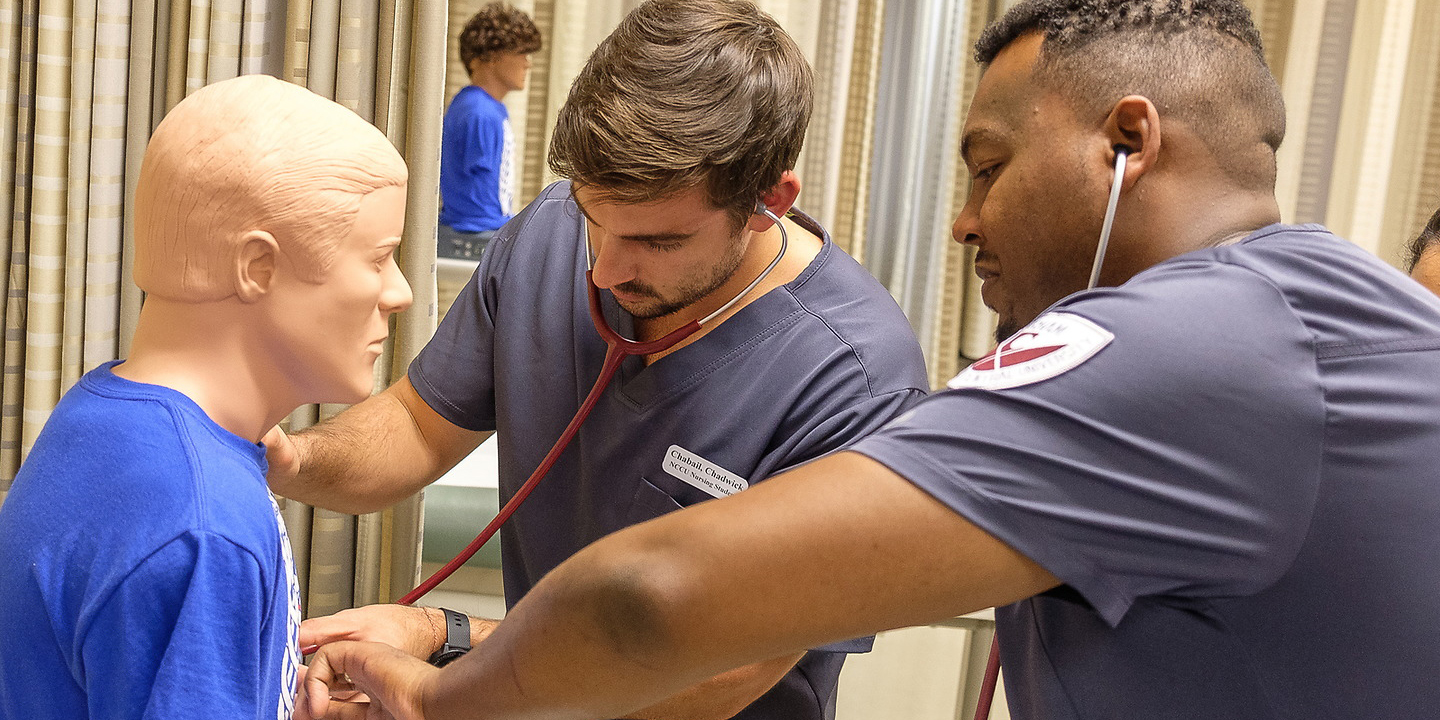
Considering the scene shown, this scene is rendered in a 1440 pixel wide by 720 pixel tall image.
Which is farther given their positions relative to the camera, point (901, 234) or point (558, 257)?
point (901, 234)

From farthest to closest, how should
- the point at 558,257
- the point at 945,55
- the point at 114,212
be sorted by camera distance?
the point at 945,55 < the point at 114,212 < the point at 558,257

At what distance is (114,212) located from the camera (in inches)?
69.1

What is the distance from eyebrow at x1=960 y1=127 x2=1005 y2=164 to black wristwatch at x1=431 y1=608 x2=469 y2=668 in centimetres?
82

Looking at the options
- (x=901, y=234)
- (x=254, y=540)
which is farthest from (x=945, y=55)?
(x=254, y=540)

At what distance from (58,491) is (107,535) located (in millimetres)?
65

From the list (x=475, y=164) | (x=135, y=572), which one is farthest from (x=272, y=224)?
(x=475, y=164)

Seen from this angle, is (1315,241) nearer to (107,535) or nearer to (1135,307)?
(1135,307)

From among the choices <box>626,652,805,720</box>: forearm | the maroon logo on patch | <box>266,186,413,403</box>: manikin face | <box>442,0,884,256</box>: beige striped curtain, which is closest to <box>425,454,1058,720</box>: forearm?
the maroon logo on patch

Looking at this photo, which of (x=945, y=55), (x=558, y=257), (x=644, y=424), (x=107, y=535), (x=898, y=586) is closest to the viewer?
(x=898, y=586)

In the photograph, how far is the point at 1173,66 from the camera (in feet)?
2.90

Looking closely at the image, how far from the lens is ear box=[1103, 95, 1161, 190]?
2.79 ft

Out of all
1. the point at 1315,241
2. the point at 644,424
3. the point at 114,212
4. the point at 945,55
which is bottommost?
the point at 644,424

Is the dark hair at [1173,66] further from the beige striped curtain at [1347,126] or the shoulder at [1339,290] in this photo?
the beige striped curtain at [1347,126]

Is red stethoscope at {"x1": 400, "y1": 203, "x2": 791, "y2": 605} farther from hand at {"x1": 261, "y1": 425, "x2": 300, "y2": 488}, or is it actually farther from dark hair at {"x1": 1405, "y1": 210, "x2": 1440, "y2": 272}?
dark hair at {"x1": 1405, "y1": 210, "x2": 1440, "y2": 272}
